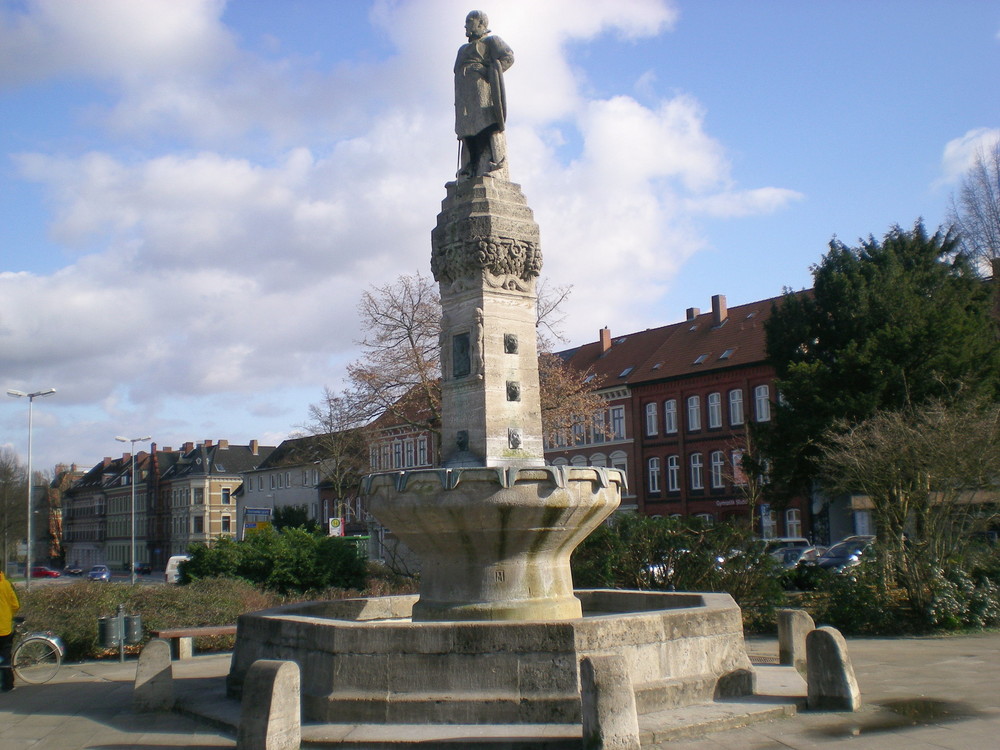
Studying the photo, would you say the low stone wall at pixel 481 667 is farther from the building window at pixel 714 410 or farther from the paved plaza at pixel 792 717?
the building window at pixel 714 410

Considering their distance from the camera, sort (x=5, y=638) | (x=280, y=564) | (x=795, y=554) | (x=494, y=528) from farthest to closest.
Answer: (x=795, y=554)
(x=280, y=564)
(x=5, y=638)
(x=494, y=528)

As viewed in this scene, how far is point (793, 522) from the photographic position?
4716cm

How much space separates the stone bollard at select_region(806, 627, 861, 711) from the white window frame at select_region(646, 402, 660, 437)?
154 ft

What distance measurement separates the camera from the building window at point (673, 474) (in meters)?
54.2

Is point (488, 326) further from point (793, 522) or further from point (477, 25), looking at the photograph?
point (793, 522)

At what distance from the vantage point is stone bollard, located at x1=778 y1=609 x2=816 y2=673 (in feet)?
37.3

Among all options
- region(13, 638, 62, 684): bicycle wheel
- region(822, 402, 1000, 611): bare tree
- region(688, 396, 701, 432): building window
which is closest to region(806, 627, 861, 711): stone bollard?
region(822, 402, 1000, 611): bare tree

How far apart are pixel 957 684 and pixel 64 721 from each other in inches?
379

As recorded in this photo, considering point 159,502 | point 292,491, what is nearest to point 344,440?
point 292,491

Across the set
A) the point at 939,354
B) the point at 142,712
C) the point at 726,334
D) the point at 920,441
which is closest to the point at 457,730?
the point at 142,712

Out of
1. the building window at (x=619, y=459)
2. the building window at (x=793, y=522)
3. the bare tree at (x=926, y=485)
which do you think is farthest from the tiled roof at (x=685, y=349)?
the bare tree at (x=926, y=485)

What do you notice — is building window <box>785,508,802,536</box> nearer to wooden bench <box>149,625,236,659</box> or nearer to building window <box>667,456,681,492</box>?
building window <box>667,456,681,492</box>

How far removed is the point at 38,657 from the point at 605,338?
2054 inches

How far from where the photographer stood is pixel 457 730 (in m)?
7.82
